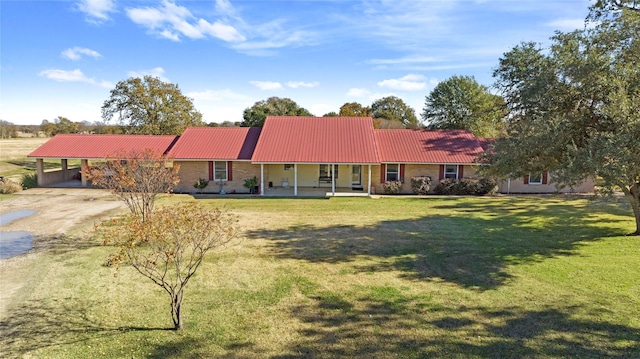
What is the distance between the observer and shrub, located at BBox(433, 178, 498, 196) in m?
25.1

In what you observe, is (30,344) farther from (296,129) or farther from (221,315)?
(296,129)

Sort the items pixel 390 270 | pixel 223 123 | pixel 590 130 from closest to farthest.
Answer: pixel 390 270, pixel 590 130, pixel 223 123

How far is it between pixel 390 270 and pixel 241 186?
17468 mm

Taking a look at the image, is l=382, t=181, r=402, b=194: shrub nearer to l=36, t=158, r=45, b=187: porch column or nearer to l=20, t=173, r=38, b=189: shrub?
l=36, t=158, r=45, b=187: porch column

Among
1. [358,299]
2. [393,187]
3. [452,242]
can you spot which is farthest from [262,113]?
[358,299]

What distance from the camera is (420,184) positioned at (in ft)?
83.4

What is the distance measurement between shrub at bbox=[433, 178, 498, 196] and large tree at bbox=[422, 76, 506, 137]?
58.0 feet

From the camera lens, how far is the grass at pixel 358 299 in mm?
6734

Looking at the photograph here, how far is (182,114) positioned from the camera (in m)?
43.8

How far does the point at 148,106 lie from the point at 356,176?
26.9 meters

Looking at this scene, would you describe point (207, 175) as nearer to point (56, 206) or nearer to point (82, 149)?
point (56, 206)

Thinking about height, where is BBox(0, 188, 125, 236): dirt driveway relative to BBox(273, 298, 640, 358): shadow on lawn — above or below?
above

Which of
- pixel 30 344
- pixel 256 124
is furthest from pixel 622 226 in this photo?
pixel 256 124

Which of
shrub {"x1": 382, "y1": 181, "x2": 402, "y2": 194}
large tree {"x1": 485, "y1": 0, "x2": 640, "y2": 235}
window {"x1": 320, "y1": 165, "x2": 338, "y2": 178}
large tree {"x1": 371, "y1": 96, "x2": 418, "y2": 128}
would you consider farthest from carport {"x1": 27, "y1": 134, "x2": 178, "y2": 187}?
large tree {"x1": 371, "y1": 96, "x2": 418, "y2": 128}
